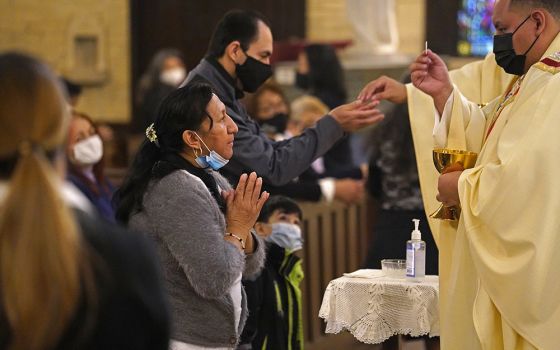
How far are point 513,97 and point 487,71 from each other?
835 millimetres

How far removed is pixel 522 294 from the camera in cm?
401

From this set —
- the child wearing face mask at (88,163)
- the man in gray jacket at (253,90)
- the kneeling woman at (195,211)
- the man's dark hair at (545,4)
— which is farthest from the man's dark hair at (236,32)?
the child wearing face mask at (88,163)

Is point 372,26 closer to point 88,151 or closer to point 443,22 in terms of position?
point 443,22

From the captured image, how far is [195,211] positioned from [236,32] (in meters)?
1.61

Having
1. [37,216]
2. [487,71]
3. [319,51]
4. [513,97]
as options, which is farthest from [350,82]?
[37,216]

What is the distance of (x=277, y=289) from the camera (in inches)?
199

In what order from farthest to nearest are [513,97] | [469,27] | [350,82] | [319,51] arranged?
1. [469,27]
2. [350,82]
3. [319,51]
4. [513,97]

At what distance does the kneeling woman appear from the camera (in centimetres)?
360

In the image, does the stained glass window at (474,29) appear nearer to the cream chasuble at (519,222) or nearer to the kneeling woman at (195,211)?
the cream chasuble at (519,222)

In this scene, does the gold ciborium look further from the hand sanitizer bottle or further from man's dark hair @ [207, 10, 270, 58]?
man's dark hair @ [207, 10, 270, 58]

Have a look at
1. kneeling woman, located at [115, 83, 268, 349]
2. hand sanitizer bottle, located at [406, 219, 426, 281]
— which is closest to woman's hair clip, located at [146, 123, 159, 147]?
kneeling woman, located at [115, 83, 268, 349]

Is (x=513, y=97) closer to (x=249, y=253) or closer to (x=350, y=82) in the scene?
(x=249, y=253)

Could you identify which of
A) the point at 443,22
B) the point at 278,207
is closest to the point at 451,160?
the point at 278,207

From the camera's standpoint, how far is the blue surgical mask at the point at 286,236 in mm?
5297
